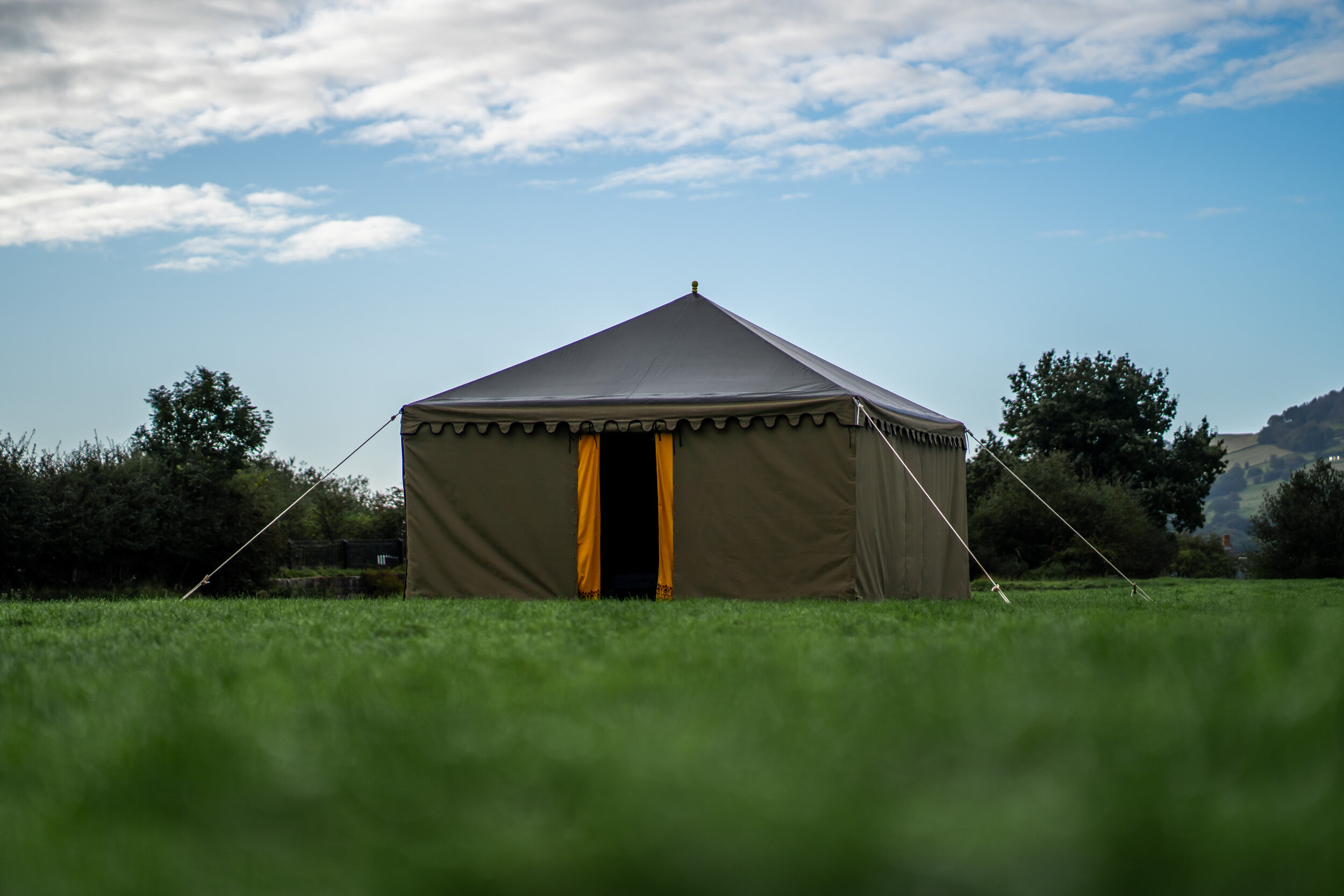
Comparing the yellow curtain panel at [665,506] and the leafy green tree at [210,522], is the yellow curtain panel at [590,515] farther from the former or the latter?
the leafy green tree at [210,522]

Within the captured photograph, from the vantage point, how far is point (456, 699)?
2.01m

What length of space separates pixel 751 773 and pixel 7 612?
6.01m

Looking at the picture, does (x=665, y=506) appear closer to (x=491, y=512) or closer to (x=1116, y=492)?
(x=491, y=512)

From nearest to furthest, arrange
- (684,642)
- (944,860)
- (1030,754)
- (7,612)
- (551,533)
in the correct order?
(944,860), (1030,754), (684,642), (7,612), (551,533)

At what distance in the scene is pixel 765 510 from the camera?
27.0 feet

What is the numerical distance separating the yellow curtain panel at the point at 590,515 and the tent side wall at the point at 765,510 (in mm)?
660

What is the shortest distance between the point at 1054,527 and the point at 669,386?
1596cm

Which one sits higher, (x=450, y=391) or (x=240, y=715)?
(x=450, y=391)

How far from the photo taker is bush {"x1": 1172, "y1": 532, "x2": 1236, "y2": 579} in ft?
99.9

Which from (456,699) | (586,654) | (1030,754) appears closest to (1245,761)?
(1030,754)

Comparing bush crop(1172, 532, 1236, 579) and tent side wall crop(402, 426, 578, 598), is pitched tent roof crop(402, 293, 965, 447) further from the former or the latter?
bush crop(1172, 532, 1236, 579)

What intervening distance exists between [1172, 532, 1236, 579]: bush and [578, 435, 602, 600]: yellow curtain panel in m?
23.8

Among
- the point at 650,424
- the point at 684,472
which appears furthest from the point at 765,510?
the point at 650,424

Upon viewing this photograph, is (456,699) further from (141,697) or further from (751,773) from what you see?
(751,773)
